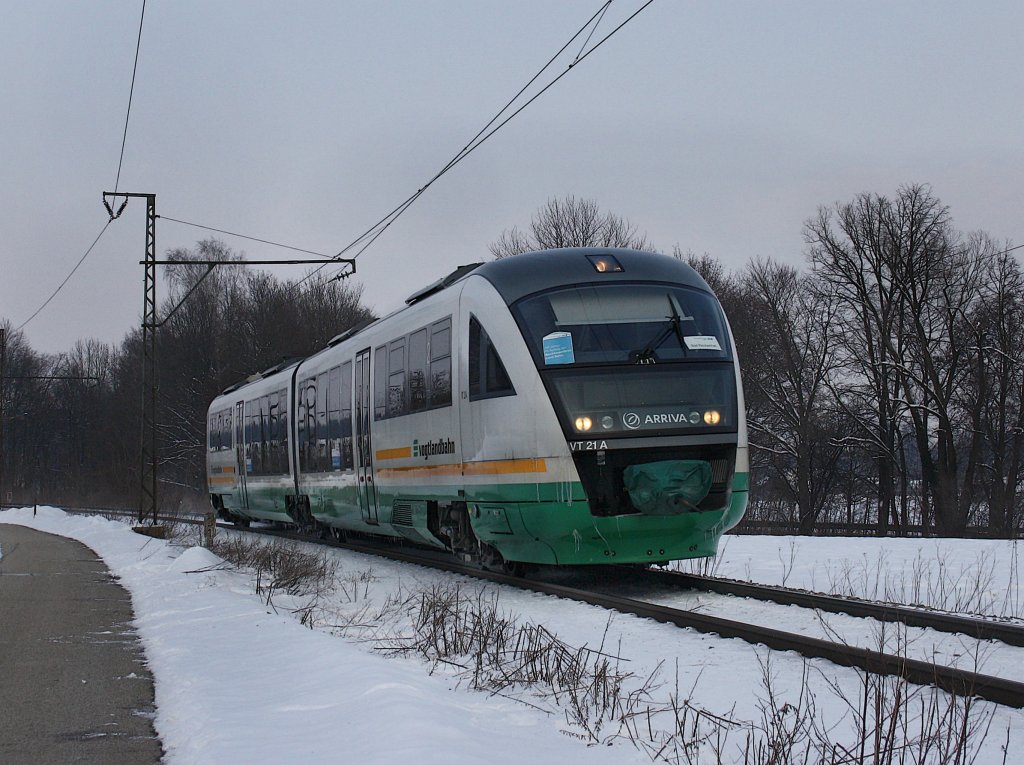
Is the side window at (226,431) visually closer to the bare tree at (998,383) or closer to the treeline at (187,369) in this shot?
the treeline at (187,369)

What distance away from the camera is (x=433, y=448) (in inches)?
503

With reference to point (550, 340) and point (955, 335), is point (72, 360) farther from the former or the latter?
point (550, 340)

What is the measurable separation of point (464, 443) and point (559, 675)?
5404 mm

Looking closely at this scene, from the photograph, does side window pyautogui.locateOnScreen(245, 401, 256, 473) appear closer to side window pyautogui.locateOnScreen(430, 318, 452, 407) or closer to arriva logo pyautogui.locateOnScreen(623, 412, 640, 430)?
side window pyautogui.locateOnScreen(430, 318, 452, 407)

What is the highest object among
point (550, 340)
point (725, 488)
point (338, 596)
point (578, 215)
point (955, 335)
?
point (578, 215)

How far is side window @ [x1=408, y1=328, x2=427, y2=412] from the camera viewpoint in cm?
1317

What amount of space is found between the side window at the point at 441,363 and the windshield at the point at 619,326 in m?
1.59

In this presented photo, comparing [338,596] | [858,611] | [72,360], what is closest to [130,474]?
[338,596]

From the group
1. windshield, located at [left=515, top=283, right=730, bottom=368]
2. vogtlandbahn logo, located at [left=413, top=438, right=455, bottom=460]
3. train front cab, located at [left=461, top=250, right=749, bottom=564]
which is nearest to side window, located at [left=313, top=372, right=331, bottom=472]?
vogtlandbahn logo, located at [left=413, top=438, right=455, bottom=460]

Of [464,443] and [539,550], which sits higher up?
[464,443]

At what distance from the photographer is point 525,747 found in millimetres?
5133

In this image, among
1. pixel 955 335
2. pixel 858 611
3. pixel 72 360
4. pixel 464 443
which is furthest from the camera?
pixel 72 360

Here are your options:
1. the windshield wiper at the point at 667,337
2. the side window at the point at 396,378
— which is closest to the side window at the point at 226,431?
the side window at the point at 396,378

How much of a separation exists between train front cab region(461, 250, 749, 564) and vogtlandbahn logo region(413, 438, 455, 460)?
2.88 ft
